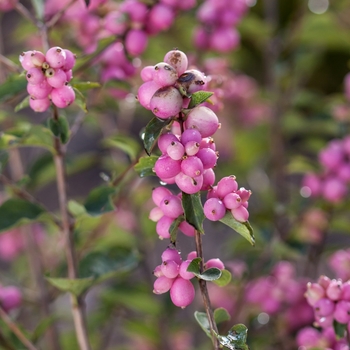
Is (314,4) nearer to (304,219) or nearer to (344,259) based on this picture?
(304,219)

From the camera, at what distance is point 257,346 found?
3.23 feet

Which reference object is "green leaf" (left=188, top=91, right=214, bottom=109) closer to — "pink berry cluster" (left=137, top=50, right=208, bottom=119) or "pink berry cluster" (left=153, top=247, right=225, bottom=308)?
"pink berry cluster" (left=137, top=50, right=208, bottom=119)

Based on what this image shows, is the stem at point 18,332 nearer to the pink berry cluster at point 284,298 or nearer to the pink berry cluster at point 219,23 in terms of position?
the pink berry cluster at point 284,298

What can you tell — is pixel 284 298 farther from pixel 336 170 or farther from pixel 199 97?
pixel 199 97

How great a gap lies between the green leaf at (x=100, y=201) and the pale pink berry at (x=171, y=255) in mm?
188

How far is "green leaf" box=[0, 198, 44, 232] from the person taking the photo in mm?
751

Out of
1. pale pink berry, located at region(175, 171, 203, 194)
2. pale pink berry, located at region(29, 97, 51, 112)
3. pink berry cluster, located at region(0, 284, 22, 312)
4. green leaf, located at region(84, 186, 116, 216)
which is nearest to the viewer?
pale pink berry, located at region(175, 171, 203, 194)

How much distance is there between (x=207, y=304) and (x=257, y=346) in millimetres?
525

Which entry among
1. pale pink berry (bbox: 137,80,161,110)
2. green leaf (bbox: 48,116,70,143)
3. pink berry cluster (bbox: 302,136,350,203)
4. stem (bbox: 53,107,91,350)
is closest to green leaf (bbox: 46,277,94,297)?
stem (bbox: 53,107,91,350)

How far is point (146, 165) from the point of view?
56 cm

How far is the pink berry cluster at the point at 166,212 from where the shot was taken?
52 centimetres

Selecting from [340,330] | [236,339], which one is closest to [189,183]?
[236,339]

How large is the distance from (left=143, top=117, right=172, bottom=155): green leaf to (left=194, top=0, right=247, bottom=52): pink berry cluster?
0.49 meters

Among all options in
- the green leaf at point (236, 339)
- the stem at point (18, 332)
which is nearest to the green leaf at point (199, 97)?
the green leaf at point (236, 339)
